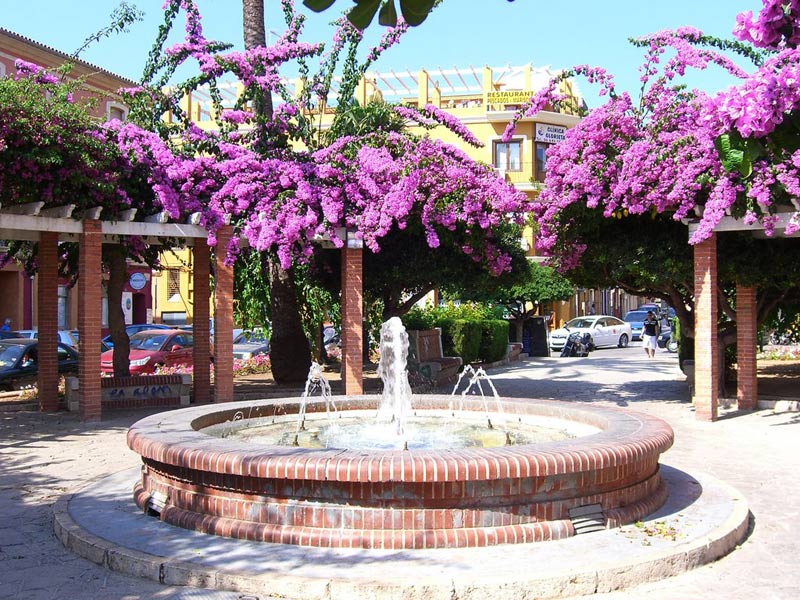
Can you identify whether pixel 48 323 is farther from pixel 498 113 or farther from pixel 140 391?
pixel 498 113

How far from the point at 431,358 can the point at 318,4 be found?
59.0ft

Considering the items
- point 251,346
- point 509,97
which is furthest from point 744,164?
point 509,97

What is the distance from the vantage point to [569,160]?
1345 cm

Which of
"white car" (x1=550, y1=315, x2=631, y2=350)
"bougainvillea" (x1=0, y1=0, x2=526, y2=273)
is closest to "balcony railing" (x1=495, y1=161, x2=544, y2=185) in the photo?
"white car" (x1=550, y1=315, x2=631, y2=350)

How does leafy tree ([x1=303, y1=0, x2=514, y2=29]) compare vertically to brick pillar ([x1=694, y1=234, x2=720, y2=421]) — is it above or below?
above

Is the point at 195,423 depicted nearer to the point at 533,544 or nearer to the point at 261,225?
the point at 533,544

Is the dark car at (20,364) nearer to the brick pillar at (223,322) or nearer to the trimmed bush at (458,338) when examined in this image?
the brick pillar at (223,322)

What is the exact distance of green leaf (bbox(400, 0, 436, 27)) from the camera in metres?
2.29

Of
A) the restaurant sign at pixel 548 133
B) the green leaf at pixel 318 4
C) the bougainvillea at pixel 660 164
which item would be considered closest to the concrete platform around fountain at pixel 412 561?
the green leaf at pixel 318 4

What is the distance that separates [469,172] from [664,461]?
6.62 m

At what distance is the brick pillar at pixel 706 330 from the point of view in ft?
41.7

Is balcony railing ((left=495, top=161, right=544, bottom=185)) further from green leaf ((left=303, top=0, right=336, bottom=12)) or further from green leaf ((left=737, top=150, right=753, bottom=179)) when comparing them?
green leaf ((left=303, top=0, right=336, bottom=12))

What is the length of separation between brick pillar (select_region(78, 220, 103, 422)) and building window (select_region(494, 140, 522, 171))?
31635 mm

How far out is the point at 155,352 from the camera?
1952cm
